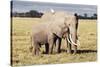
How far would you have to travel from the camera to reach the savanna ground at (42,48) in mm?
2156

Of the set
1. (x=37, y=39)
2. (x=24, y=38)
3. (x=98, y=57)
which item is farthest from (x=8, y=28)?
(x=98, y=57)

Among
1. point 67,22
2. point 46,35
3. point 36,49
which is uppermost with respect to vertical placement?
point 67,22

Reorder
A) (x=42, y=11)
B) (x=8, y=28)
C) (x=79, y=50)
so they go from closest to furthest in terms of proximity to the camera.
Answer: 1. (x=8, y=28)
2. (x=42, y=11)
3. (x=79, y=50)

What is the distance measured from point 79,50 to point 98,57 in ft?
0.92

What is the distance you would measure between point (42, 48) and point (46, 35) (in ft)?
0.51

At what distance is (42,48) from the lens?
229 cm

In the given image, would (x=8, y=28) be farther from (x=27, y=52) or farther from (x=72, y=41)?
(x=72, y=41)

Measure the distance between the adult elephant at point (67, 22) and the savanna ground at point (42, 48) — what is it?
59 mm

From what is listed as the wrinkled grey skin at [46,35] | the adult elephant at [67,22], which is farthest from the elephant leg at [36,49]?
the adult elephant at [67,22]

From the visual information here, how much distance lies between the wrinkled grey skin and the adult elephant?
3 centimetres

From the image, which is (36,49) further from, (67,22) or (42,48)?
(67,22)

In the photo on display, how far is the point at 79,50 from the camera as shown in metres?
2.43

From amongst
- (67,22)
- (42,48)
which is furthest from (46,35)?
(67,22)

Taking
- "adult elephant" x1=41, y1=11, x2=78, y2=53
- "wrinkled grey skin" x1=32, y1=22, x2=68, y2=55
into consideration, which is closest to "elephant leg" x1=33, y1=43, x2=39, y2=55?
"wrinkled grey skin" x1=32, y1=22, x2=68, y2=55
